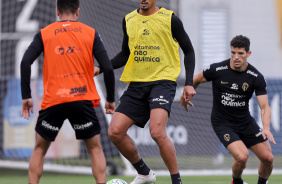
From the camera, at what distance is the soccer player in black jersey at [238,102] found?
24.5ft

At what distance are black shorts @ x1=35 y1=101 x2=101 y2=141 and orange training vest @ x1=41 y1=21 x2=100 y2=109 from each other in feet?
0.19

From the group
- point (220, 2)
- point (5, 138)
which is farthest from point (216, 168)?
point (220, 2)

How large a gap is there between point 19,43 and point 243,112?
854cm

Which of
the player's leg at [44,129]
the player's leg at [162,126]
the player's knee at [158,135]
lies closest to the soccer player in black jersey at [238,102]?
the player's leg at [162,126]

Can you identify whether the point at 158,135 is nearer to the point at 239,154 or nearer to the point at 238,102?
the point at 239,154

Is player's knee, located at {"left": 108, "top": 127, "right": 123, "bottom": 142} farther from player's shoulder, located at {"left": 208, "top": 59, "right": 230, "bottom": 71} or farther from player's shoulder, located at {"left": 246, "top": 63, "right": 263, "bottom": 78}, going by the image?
player's shoulder, located at {"left": 246, "top": 63, "right": 263, "bottom": 78}

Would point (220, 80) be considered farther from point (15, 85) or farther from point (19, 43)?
point (19, 43)

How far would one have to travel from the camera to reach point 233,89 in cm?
752

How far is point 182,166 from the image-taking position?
502 inches

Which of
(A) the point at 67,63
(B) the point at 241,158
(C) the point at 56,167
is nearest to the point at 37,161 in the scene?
(A) the point at 67,63

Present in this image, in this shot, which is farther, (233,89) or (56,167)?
(56,167)

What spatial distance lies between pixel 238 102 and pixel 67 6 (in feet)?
8.99

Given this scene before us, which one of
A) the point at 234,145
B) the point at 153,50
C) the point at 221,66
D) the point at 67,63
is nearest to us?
the point at 67,63

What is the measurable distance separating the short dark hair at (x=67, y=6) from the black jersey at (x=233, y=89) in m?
2.52
